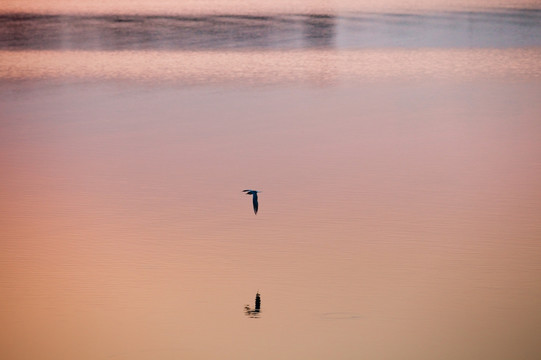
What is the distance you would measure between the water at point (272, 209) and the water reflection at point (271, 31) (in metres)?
3.11

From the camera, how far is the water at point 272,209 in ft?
28.5

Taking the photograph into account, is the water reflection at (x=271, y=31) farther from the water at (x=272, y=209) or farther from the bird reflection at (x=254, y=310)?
the bird reflection at (x=254, y=310)

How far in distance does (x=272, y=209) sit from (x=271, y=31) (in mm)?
16858

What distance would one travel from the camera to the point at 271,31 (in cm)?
2781

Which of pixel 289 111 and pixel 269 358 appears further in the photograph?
pixel 289 111

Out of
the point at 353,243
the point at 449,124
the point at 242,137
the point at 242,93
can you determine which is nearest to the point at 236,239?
the point at 353,243

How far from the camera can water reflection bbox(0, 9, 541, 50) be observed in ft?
83.3

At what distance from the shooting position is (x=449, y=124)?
15.7 meters

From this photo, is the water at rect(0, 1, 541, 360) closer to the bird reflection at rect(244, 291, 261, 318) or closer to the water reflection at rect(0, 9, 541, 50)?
the bird reflection at rect(244, 291, 261, 318)

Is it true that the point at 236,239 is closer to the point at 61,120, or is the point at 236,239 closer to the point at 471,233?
the point at 471,233

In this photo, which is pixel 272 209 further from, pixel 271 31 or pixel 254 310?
pixel 271 31

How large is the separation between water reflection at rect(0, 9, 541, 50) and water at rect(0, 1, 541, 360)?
311 centimetres

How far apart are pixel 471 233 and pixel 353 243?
3.93 feet

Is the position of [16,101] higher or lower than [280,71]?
lower
